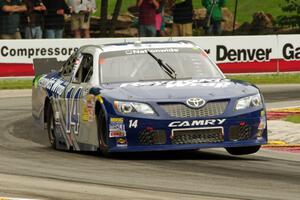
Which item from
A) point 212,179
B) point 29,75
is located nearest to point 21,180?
point 212,179

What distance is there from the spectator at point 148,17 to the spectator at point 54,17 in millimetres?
2093

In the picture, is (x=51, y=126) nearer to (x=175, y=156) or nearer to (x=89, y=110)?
(x=89, y=110)

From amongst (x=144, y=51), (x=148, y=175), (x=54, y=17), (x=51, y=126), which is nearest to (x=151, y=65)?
(x=144, y=51)

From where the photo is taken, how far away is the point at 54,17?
30.2 m

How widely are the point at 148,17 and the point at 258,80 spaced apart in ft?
11.3

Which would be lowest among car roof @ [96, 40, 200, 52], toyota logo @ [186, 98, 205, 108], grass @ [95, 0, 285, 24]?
grass @ [95, 0, 285, 24]

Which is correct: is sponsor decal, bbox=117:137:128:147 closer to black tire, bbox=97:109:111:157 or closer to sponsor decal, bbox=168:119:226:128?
black tire, bbox=97:109:111:157

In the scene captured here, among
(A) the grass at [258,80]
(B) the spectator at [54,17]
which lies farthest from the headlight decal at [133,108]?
(B) the spectator at [54,17]

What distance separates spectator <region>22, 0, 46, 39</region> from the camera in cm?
2981

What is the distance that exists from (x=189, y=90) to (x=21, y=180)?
2796mm

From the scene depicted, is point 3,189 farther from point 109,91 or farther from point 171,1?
point 171,1

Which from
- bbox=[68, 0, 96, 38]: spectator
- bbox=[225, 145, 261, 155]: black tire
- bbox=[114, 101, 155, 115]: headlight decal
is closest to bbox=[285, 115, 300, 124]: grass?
bbox=[225, 145, 261, 155]: black tire

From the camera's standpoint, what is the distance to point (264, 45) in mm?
30828

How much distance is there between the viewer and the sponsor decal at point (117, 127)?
12.5m
